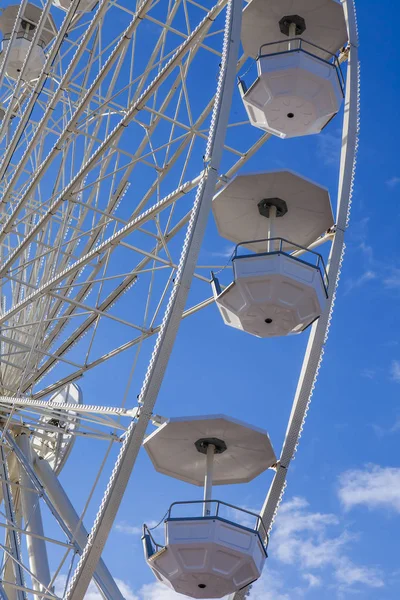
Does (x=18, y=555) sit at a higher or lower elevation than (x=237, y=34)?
lower

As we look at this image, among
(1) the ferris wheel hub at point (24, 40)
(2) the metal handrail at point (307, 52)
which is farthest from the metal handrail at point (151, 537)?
(1) the ferris wheel hub at point (24, 40)

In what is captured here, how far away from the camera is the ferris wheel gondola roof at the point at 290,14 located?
61.9 ft

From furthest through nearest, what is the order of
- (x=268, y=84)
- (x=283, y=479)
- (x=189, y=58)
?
(x=189, y=58), (x=268, y=84), (x=283, y=479)

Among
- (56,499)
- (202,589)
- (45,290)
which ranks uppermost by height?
(45,290)

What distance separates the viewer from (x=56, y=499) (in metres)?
20.0

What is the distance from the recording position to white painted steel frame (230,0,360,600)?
15984 mm

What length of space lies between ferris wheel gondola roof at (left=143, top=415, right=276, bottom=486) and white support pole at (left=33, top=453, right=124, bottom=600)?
6.41 ft

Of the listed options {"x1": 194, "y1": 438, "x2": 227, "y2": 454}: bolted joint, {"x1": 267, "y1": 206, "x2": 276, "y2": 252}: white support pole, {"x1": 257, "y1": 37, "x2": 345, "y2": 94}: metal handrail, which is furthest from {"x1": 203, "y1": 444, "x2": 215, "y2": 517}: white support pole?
{"x1": 257, "y1": 37, "x2": 345, "y2": 94}: metal handrail

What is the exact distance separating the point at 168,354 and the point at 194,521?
1.98 m

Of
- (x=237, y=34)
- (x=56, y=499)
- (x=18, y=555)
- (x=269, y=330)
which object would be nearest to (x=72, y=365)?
(x=56, y=499)

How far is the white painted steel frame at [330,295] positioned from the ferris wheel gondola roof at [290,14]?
0.87ft

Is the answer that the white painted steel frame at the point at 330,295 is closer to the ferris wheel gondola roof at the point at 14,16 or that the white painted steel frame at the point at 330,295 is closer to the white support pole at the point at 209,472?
the white support pole at the point at 209,472

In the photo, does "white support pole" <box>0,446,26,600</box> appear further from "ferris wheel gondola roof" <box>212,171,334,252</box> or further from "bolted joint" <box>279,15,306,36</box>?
"bolted joint" <box>279,15,306,36</box>

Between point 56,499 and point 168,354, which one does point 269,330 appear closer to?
point 168,354
